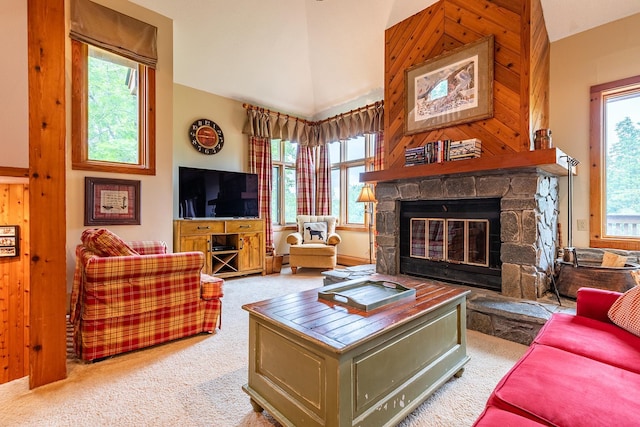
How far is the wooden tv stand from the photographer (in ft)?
12.8

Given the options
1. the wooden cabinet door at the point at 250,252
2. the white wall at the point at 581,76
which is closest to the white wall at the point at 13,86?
the wooden cabinet door at the point at 250,252

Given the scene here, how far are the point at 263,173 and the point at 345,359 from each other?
14.0ft

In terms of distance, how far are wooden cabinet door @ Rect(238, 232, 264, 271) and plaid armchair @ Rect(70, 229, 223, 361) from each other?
6.40 feet

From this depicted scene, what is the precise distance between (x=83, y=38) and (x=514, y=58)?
13.2 ft

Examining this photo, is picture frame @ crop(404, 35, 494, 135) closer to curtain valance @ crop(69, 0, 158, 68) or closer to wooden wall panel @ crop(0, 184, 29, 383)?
curtain valance @ crop(69, 0, 158, 68)

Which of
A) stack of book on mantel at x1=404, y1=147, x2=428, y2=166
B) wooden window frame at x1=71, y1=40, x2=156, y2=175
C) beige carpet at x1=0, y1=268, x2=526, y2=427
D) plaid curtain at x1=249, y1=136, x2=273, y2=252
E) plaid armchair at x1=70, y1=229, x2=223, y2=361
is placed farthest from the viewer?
plaid curtain at x1=249, y1=136, x2=273, y2=252

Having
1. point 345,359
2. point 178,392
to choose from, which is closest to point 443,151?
point 345,359

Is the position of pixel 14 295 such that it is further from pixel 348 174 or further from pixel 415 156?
pixel 348 174

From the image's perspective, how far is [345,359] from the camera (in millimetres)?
1157

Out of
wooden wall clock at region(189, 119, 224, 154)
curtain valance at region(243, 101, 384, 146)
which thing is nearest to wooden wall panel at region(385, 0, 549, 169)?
curtain valance at region(243, 101, 384, 146)

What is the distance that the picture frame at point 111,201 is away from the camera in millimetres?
3001

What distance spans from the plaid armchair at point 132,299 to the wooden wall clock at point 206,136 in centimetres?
254

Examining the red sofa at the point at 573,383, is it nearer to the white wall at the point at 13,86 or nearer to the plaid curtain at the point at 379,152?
the plaid curtain at the point at 379,152

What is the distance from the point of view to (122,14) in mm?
3146
